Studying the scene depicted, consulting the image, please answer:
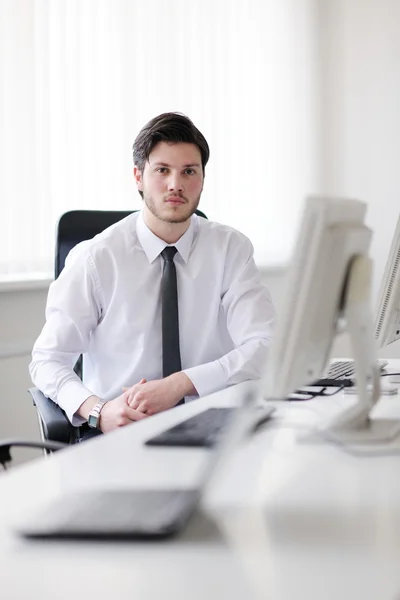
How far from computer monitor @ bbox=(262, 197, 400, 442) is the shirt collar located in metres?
1.11

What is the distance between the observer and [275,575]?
0.85 meters

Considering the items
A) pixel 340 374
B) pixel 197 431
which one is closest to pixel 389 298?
pixel 340 374

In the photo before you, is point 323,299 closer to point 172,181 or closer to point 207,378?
point 207,378

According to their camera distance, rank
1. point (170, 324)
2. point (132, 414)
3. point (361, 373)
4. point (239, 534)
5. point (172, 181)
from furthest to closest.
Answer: point (172, 181) → point (170, 324) → point (132, 414) → point (361, 373) → point (239, 534)

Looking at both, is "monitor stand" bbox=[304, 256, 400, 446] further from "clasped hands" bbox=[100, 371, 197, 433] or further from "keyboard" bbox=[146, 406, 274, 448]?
"clasped hands" bbox=[100, 371, 197, 433]

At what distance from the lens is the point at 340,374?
2.24 meters

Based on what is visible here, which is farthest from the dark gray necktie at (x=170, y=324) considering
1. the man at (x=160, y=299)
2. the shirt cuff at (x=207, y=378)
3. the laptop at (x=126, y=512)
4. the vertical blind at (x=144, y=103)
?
the laptop at (x=126, y=512)

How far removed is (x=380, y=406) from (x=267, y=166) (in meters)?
3.05

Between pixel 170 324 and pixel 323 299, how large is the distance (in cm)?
114

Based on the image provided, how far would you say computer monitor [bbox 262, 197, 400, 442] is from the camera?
122cm

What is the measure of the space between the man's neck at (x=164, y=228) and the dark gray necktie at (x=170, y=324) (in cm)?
9

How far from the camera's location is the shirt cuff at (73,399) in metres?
2.14

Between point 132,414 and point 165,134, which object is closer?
point 132,414

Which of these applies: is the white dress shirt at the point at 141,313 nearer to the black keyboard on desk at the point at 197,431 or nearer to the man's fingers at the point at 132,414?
the man's fingers at the point at 132,414
